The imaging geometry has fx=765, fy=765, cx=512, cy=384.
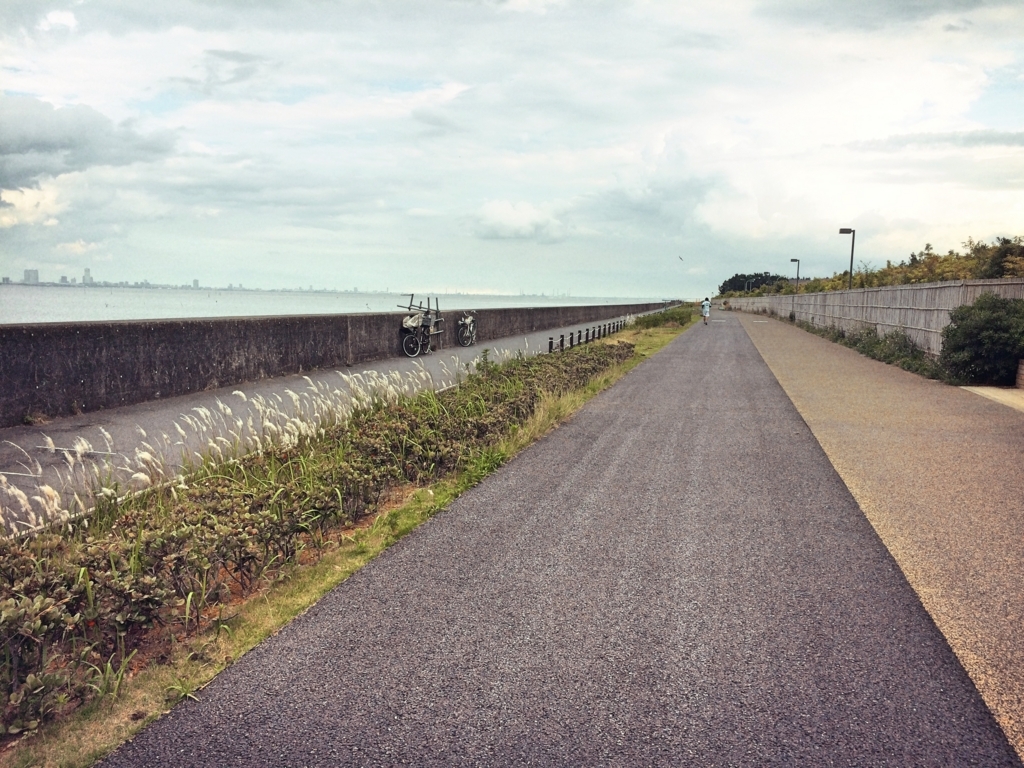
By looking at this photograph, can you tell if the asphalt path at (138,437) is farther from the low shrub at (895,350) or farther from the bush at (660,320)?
the bush at (660,320)

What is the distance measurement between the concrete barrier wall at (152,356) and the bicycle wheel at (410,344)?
199 centimetres

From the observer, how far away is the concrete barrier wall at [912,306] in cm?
1821

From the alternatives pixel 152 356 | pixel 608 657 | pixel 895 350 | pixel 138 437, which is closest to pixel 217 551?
pixel 608 657

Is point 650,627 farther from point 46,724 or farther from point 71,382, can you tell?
point 71,382

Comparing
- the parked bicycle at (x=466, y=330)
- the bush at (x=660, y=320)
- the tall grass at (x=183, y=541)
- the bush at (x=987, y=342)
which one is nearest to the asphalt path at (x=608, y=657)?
the tall grass at (x=183, y=541)

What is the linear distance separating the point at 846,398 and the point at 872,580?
33.1ft

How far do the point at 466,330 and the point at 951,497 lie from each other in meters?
20.9

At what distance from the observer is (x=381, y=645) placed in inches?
156

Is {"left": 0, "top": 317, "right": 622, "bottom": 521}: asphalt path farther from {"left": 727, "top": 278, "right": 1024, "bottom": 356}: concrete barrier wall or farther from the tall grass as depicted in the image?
{"left": 727, "top": 278, "right": 1024, "bottom": 356}: concrete barrier wall

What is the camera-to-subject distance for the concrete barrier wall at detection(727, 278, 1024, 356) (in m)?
18.2

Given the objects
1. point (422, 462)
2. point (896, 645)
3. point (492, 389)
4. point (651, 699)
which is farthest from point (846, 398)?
point (651, 699)

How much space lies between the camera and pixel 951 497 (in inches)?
281

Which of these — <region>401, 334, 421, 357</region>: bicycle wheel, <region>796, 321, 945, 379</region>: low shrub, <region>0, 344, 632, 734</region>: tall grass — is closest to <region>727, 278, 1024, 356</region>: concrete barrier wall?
A: <region>796, 321, 945, 379</region>: low shrub

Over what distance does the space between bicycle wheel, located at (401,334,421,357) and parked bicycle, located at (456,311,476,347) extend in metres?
A: 5.06
